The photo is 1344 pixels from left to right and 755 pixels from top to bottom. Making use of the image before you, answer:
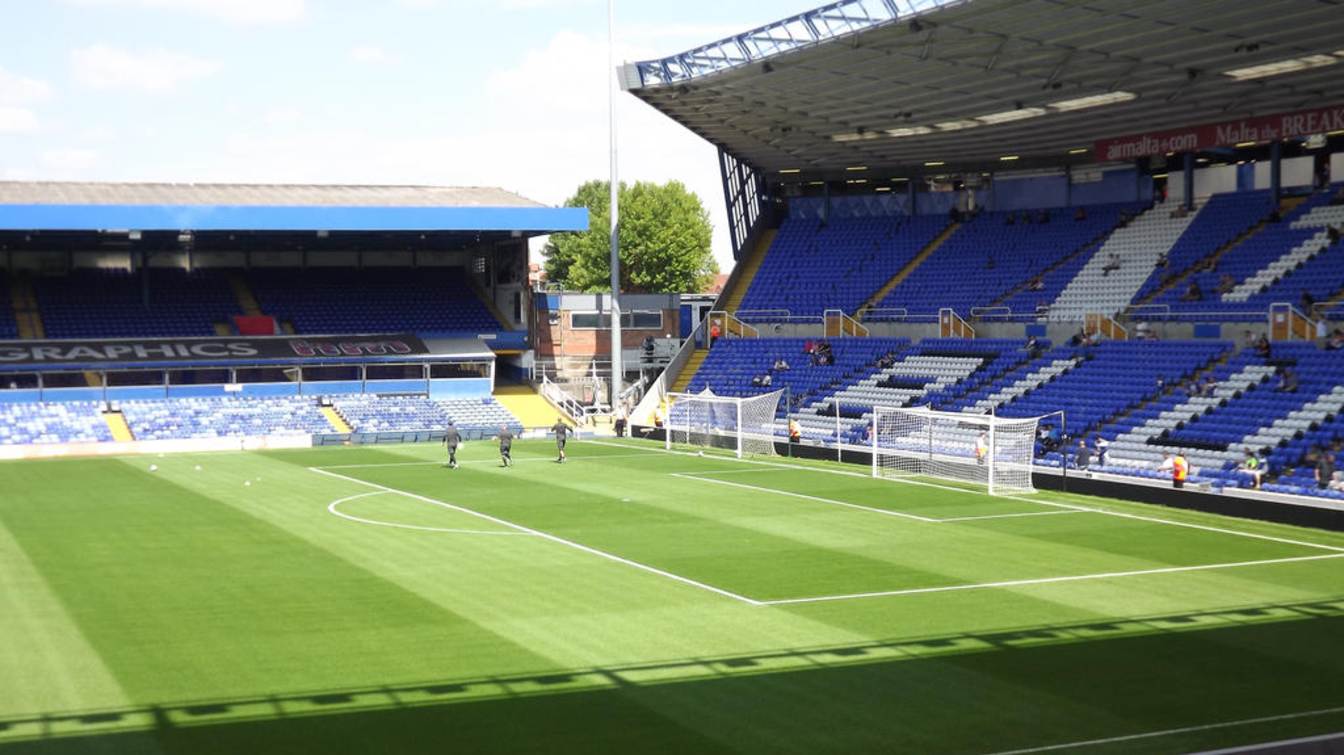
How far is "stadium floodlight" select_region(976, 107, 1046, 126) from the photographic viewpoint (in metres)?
51.9

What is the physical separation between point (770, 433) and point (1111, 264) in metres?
14.8

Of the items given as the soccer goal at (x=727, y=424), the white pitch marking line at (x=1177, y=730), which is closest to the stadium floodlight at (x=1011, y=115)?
the soccer goal at (x=727, y=424)

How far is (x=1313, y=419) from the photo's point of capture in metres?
37.8

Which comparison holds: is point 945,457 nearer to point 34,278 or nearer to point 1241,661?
point 1241,661

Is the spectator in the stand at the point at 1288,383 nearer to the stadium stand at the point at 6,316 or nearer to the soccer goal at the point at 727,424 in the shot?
the soccer goal at the point at 727,424

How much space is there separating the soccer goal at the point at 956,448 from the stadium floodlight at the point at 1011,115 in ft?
41.8

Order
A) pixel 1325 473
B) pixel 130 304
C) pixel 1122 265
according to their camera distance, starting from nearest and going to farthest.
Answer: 1. pixel 1325 473
2. pixel 1122 265
3. pixel 130 304

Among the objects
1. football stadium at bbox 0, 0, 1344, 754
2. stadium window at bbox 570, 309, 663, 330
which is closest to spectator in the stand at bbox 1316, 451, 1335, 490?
football stadium at bbox 0, 0, 1344, 754

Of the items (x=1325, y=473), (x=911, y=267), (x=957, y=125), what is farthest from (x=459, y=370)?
(x=1325, y=473)

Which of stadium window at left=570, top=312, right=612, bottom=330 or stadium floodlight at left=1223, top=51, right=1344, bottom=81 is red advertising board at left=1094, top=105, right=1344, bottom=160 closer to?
stadium floodlight at left=1223, top=51, right=1344, bottom=81

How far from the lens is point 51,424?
55938 mm

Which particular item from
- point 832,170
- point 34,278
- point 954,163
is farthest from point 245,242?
point 954,163

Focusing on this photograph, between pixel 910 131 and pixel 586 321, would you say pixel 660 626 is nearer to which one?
pixel 910 131

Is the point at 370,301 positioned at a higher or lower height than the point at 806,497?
higher
